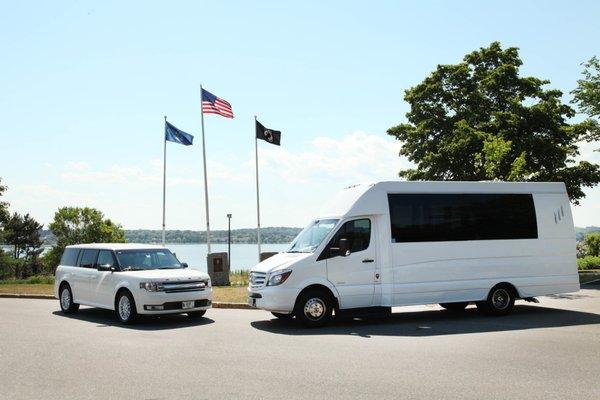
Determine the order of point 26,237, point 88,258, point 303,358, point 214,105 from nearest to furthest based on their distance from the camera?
point 303,358 → point 88,258 → point 214,105 → point 26,237

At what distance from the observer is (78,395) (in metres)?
6.76

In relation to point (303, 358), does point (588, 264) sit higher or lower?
higher

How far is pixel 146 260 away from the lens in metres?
14.5

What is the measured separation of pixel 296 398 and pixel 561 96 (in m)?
31.7

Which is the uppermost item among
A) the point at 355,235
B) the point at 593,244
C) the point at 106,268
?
the point at 593,244

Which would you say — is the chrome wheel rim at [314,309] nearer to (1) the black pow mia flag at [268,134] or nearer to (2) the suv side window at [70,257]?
(2) the suv side window at [70,257]

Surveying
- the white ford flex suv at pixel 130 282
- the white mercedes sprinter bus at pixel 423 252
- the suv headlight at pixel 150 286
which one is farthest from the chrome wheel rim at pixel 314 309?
the suv headlight at pixel 150 286

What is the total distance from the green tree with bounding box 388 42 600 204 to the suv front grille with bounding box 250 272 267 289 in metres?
16.4

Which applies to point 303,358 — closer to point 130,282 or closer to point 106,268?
point 130,282

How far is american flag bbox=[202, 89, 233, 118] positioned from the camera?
89.9ft

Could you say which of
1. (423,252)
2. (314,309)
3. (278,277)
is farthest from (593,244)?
(278,277)

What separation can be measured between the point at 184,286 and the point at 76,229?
8285 cm

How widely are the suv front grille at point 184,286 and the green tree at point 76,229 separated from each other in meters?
78.3

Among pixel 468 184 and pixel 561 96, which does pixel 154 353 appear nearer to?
pixel 468 184
